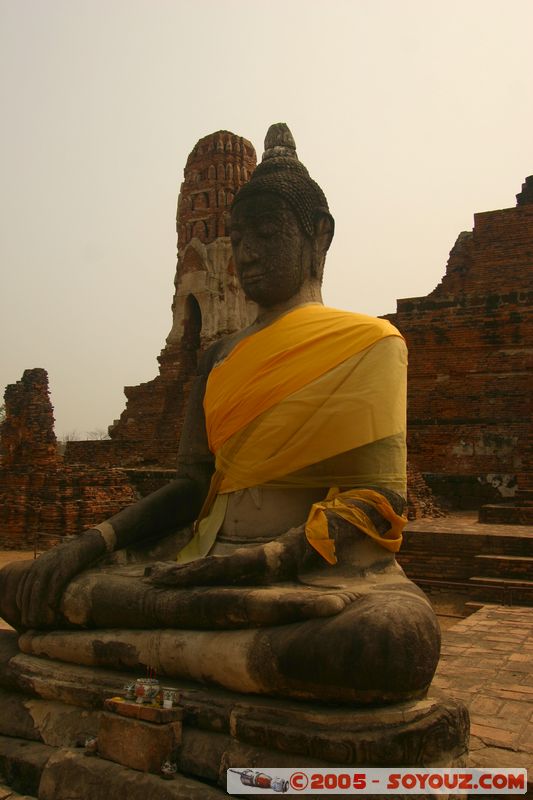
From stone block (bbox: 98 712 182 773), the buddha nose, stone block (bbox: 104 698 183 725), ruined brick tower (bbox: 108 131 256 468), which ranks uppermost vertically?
ruined brick tower (bbox: 108 131 256 468)

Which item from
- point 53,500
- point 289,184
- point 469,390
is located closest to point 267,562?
point 289,184

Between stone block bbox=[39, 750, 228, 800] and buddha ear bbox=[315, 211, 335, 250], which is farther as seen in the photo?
buddha ear bbox=[315, 211, 335, 250]

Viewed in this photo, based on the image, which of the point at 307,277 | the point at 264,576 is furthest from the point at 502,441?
the point at 264,576

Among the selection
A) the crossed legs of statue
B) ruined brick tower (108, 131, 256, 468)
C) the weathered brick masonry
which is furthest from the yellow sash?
ruined brick tower (108, 131, 256, 468)

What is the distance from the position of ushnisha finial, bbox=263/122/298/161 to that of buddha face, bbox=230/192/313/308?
0.31 metres

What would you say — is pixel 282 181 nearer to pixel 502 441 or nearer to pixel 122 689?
pixel 122 689

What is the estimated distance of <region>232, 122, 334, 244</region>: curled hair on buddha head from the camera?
3885 mm

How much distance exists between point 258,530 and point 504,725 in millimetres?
1471

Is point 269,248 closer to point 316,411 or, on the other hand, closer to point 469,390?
point 316,411

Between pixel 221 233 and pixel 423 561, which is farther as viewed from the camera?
pixel 221 233

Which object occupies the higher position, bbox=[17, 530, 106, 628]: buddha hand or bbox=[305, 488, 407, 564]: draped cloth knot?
bbox=[305, 488, 407, 564]: draped cloth knot

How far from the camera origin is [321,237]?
160 inches

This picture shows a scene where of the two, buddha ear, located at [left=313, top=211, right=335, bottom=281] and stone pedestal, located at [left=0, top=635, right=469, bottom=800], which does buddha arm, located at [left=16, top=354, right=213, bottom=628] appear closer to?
stone pedestal, located at [left=0, top=635, right=469, bottom=800]

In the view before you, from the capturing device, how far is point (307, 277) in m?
4.04
